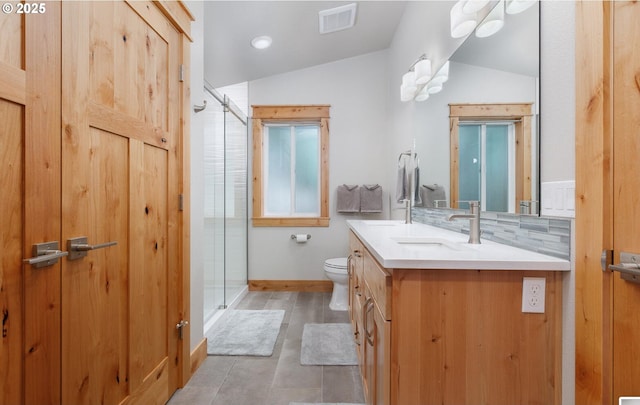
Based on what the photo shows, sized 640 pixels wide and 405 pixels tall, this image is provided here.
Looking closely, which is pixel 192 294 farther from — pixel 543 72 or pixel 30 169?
pixel 543 72

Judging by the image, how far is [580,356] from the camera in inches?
32.6

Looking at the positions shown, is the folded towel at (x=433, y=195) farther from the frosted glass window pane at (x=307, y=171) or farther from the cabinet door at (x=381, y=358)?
the frosted glass window pane at (x=307, y=171)

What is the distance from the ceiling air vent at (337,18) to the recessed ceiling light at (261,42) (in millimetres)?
490

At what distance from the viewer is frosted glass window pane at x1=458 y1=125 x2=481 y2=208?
1.47 metres

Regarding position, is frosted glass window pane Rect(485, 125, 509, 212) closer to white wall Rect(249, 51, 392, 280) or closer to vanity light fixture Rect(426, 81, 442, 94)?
vanity light fixture Rect(426, 81, 442, 94)

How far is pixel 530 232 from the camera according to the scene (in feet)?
3.50

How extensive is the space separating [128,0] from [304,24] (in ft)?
5.29

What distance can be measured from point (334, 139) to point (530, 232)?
2483mm

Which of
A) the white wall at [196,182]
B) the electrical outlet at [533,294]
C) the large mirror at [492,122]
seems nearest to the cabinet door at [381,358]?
the electrical outlet at [533,294]

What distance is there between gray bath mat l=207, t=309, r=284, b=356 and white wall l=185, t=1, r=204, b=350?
0.28m

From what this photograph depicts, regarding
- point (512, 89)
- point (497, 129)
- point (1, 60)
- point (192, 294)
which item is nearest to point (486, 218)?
point (497, 129)

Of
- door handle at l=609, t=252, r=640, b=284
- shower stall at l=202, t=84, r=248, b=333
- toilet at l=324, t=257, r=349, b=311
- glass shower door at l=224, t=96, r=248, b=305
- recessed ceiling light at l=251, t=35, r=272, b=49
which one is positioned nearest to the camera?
door handle at l=609, t=252, r=640, b=284

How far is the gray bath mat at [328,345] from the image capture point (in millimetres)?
1865

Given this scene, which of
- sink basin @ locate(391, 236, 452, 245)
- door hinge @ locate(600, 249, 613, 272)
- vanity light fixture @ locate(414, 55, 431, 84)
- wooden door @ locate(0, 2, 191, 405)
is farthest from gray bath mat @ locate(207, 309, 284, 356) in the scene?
vanity light fixture @ locate(414, 55, 431, 84)
